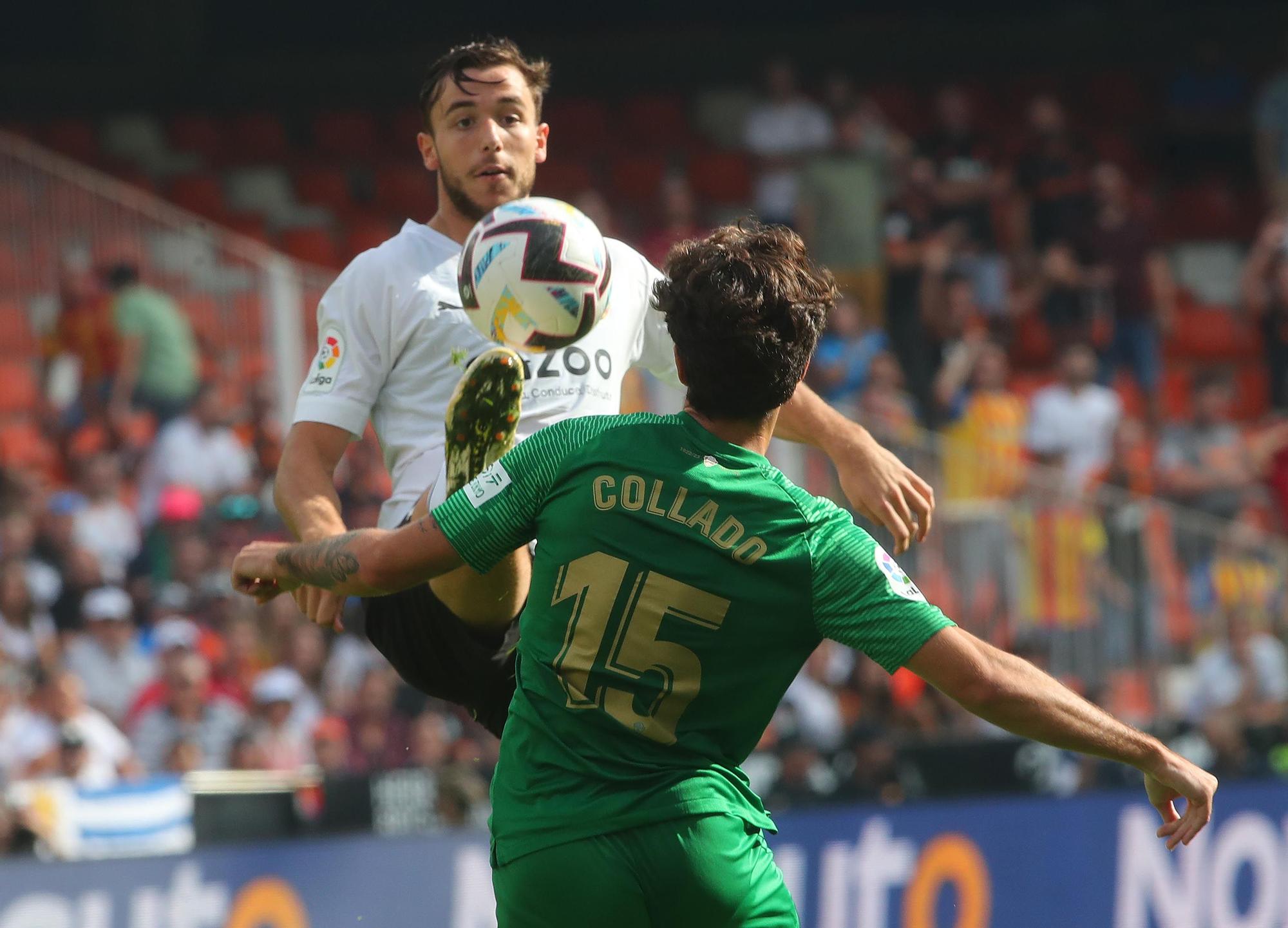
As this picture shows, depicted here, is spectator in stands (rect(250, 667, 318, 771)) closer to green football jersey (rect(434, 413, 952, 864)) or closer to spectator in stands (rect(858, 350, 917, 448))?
spectator in stands (rect(858, 350, 917, 448))

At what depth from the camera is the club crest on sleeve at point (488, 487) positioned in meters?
3.63

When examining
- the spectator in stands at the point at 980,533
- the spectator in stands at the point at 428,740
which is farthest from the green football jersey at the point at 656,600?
the spectator in stands at the point at 980,533

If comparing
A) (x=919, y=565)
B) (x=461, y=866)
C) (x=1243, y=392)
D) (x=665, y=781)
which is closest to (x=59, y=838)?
(x=461, y=866)

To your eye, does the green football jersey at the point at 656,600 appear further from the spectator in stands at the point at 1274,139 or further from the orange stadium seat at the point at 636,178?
the spectator in stands at the point at 1274,139

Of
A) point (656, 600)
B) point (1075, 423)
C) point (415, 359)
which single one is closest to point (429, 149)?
point (415, 359)

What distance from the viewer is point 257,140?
16.6 meters

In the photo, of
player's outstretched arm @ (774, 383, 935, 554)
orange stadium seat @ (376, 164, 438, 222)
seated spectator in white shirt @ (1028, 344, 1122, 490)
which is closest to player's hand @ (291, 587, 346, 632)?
player's outstretched arm @ (774, 383, 935, 554)

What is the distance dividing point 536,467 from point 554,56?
1446 centimetres

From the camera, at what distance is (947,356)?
1304 centimetres

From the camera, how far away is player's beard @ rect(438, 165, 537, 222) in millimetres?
4770

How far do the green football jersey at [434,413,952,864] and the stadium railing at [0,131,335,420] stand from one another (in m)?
7.31

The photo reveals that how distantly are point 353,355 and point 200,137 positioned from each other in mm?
12417

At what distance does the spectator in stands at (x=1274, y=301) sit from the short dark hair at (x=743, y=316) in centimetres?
1130

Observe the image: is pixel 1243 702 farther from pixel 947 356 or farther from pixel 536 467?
pixel 536 467
